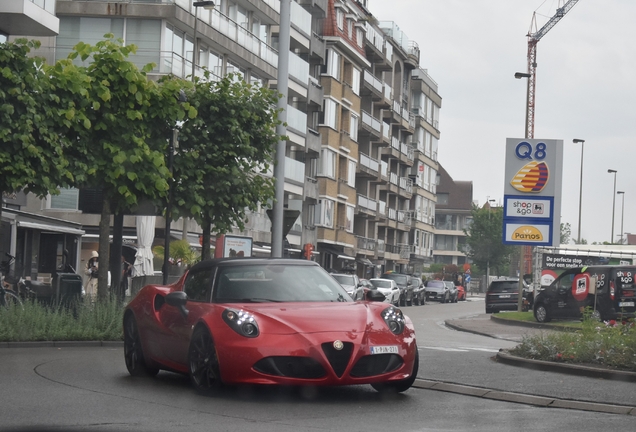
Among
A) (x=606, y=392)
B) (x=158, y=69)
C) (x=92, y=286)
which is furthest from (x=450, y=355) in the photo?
(x=158, y=69)

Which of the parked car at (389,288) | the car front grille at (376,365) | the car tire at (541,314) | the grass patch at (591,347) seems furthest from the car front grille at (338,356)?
the parked car at (389,288)

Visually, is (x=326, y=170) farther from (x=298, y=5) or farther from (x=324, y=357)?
(x=324, y=357)

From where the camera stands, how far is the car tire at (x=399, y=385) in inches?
443

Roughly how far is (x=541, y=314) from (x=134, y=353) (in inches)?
984

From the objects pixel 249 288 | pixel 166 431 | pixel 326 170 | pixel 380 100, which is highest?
pixel 380 100

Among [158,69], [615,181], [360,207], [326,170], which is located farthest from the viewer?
[615,181]

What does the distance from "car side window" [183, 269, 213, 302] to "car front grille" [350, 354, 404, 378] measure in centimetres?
189

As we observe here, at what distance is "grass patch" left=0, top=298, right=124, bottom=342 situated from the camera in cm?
1886

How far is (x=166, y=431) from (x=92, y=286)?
91.6 ft

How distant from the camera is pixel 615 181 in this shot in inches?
4729

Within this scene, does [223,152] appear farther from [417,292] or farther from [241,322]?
[417,292]

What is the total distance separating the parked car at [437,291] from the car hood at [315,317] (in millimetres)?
65227

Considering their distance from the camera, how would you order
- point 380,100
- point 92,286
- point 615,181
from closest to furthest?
1. point 92,286
2. point 380,100
3. point 615,181

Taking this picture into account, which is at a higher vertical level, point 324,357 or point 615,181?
point 615,181
